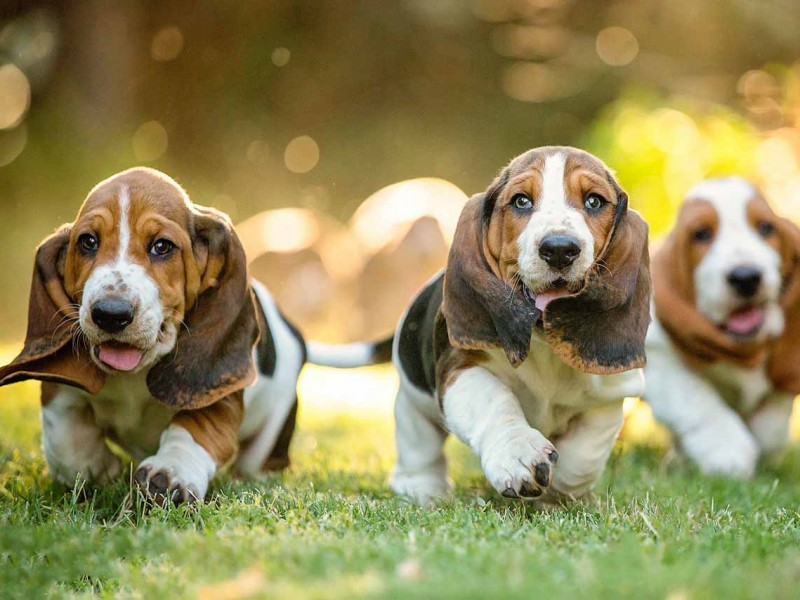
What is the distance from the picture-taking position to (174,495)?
181 inches

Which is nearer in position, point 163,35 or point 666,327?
point 666,327

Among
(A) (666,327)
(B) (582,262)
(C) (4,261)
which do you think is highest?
(B) (582,262)

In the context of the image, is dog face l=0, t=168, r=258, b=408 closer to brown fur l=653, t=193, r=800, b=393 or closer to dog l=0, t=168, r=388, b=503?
dog l=0, t=168, r=388, b=503

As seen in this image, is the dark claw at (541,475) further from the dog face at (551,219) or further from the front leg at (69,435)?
the front leg at (69,435)

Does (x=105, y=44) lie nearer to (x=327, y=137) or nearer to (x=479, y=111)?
(x=327, y=137)

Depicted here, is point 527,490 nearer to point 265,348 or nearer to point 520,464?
point 520,464

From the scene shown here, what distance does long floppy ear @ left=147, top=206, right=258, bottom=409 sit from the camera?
4922 millimetres

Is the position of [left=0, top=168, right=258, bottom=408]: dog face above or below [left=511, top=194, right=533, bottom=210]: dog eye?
below

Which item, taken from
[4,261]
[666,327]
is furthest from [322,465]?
[4,261]

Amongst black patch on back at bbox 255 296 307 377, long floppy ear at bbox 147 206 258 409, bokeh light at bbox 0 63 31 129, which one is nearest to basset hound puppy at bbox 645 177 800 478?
black patch on back at bbox 255 296 307 377

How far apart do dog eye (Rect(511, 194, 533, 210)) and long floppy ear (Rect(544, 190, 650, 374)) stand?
1.11 ft

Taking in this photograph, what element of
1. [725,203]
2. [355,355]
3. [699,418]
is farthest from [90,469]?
[725,203]

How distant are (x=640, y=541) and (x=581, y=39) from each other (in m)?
15.9

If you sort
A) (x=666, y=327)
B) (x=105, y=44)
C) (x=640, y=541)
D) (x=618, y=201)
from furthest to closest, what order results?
(x=105, y=44) → (x=666, y=327) → (x=618, y=201) → (x=640, y=541)
